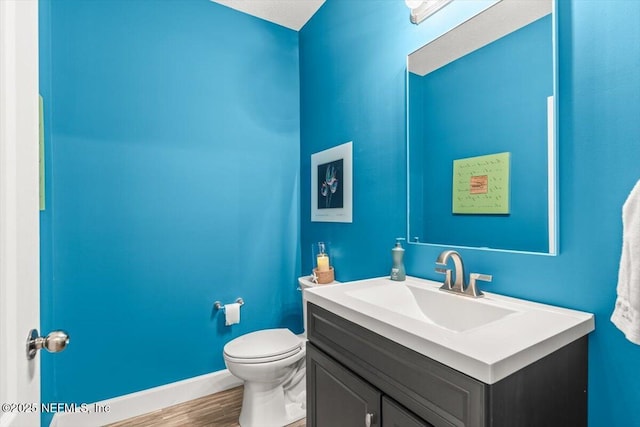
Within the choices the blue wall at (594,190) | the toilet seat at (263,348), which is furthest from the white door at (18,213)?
the blue wall at (594,190)

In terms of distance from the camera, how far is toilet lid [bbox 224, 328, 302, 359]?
1553mm

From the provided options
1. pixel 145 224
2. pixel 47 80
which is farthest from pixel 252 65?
pixel 145 224

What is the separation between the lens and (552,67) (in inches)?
36.8

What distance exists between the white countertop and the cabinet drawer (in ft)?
0.09

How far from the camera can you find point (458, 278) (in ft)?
3.69

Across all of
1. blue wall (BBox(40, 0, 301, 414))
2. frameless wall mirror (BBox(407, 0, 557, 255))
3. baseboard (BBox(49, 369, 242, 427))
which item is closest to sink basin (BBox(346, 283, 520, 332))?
frameless wall mirror (BBox(407, 0, 557, 255))

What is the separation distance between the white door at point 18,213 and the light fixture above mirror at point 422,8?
4.36ft

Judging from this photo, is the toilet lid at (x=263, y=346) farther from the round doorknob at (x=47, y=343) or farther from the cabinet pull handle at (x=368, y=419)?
the round doorknob at (x=47, y=343)

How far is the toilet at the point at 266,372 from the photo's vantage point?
1.54 m

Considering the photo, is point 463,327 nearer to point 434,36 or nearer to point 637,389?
point 637,389

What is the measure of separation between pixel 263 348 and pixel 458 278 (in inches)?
42.3

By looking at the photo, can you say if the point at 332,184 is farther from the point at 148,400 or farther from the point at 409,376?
the point at 148,400

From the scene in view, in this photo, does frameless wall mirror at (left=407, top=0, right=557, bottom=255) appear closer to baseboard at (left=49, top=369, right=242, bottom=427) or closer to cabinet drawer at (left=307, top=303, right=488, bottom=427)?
cabinet drawer at (left=307, top=303, right=488, bottom=427)

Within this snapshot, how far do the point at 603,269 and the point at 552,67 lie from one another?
0.62 meters
